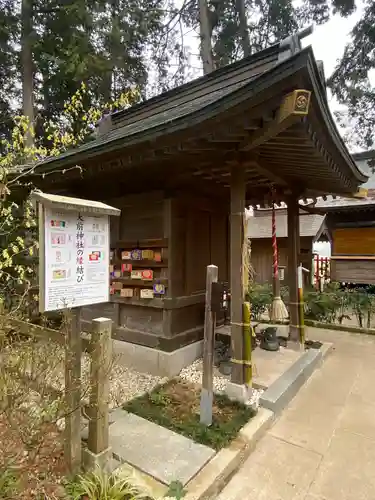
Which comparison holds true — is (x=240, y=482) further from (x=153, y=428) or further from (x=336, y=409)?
(x=336, y=409)

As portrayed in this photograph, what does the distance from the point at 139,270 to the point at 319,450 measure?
2884 millimetres

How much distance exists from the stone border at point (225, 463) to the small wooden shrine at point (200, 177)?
0.59 meters

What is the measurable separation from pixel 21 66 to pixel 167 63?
597 centimetres

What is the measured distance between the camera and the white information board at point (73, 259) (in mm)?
1891

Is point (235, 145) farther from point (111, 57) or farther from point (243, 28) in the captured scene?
point (243, 28)

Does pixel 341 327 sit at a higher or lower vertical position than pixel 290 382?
lower

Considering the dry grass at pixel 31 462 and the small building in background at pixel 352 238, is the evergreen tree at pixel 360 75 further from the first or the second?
the dry grass at pixel 31 462

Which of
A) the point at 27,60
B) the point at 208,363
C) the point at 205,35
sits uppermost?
the point at 205,35

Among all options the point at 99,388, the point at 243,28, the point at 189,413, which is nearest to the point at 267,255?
the point at 243,28

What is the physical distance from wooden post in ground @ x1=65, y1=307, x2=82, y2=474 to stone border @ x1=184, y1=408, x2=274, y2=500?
82 centimetres

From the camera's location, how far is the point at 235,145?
3.06m

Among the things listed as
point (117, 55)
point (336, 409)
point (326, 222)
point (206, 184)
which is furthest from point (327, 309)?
point (117, 55)

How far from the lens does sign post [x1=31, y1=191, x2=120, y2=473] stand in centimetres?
187

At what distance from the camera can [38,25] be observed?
8688 mm
